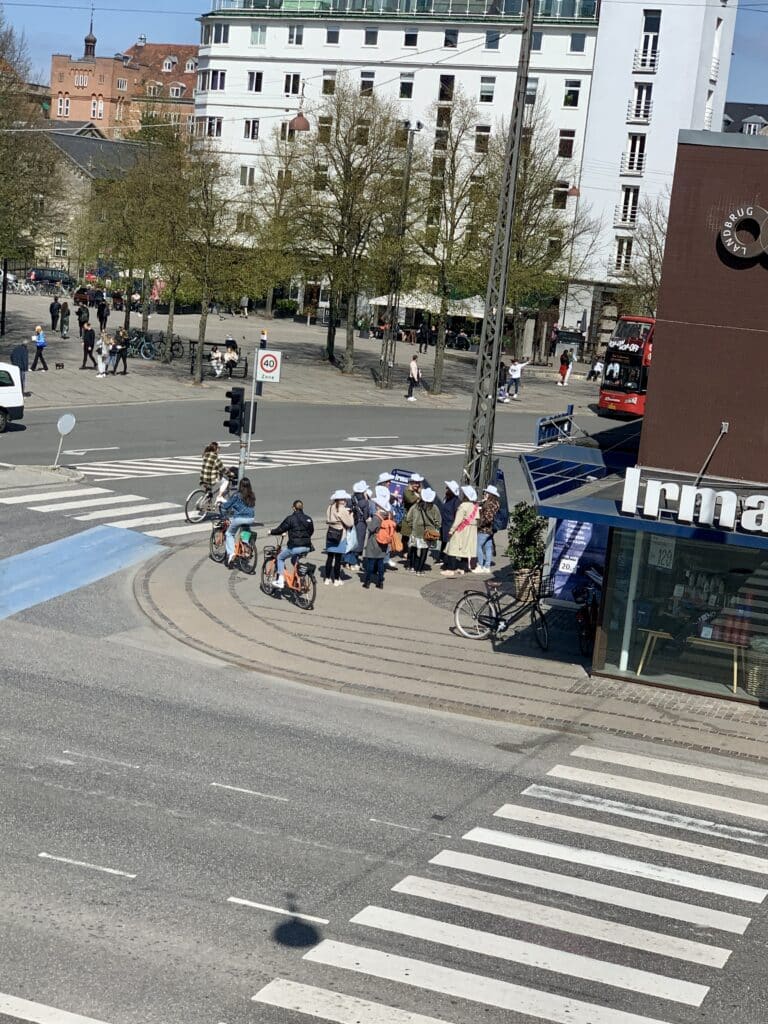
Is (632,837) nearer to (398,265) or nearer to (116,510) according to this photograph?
(116,510)

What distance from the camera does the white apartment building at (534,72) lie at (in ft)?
244

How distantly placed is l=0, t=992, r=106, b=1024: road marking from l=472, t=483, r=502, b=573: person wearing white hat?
17630mm

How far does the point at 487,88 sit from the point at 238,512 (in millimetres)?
62271

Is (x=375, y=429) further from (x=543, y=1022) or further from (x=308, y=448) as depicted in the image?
(x=543, y=1022)

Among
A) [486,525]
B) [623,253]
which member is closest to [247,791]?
[486,525]

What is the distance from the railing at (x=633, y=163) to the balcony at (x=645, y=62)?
14.4 feet

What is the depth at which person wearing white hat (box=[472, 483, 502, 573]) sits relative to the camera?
86.2ft

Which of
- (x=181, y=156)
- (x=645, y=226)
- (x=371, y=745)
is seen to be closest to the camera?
(x=371, y=745)

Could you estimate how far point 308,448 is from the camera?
4150 cm

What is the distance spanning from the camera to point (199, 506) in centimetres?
3012

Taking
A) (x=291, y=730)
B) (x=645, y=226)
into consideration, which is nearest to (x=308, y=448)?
(x=291, y=730)

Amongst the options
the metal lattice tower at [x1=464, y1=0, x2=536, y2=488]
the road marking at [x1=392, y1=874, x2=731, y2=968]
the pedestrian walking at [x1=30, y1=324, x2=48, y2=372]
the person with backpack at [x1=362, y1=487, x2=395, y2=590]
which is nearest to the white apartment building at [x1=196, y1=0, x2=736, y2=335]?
the pedestrian walking at [x1=30, y1=324, x2=48, y2=372]

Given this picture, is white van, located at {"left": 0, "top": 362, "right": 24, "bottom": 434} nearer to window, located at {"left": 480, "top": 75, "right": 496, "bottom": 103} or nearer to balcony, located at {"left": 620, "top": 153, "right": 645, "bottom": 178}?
balcony, located at {"left": 620, "top": 153, "right": 645, "bottom": 178}

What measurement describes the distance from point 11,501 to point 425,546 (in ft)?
31.4
